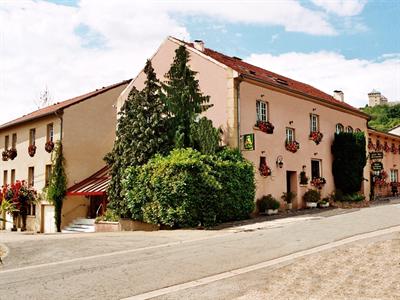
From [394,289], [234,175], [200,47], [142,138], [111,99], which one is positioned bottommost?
[394,289]

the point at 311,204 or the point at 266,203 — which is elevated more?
the point at 266,203

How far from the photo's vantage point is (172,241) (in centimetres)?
1322

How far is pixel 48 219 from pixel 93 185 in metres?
3.69

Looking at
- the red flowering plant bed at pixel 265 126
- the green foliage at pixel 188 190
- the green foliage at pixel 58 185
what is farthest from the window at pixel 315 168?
the green foliage at pixel 58 185

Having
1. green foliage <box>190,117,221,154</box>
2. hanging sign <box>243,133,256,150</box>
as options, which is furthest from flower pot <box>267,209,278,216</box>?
green foliage <box>190,117,221,154</box>

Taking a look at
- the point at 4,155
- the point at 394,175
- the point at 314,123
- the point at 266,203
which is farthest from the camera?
the point at 394,175

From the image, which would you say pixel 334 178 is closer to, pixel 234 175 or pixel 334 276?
pixel 234 175

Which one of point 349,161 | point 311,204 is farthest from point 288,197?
point 349,161

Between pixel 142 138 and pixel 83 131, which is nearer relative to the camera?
pixel 142 138

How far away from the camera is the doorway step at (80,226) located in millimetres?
22417

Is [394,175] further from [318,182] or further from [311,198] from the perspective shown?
[311,198]

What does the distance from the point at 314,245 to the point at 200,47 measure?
14.3m

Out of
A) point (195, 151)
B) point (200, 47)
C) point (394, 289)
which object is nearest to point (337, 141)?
point (200, 47)

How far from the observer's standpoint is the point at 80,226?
2323 centimetres
